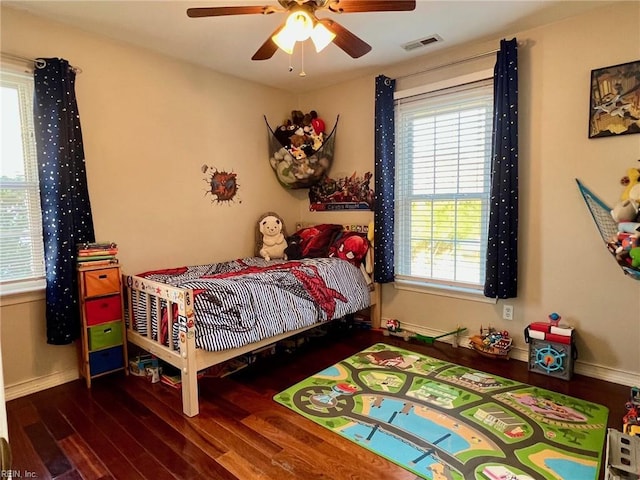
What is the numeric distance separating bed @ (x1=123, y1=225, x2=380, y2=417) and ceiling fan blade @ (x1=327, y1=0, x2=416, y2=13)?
5.47 ft

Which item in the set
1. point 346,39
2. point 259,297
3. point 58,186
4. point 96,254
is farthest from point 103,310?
point 346,39

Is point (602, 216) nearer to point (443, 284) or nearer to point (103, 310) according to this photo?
point (443, 284)

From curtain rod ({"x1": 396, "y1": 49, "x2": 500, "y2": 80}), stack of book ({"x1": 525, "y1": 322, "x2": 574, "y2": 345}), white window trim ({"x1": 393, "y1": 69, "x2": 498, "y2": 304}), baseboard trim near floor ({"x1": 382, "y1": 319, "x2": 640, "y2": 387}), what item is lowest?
baseboard trim near floor ({"x1": 382, "y1": 319, "x2": 640, "y2": 387})

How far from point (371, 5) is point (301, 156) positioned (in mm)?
2067

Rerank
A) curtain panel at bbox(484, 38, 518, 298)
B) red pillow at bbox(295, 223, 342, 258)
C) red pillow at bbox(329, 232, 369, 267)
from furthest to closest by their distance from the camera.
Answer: red pillow at bbox(295, 223, 342, 258) → red pillow at bbox(329, 232, 369, 267) → curtain panel at bbox(484, 38, 518, 298)

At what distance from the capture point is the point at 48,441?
1.94 metres

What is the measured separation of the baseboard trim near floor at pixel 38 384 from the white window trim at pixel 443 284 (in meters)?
2.69

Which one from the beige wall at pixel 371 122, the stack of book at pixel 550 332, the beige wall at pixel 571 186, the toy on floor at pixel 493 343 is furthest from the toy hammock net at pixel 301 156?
Result: the stack of book at pixel 550 332

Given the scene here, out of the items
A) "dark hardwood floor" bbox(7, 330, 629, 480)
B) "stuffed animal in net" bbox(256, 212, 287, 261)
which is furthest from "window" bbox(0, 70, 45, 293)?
"stuffed animal in net" bbox(256, 212, 287, 261)

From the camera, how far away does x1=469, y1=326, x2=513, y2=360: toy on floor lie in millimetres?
2867

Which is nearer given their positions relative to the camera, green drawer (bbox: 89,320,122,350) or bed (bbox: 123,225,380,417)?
bed (bbox: 123,225,380,417)

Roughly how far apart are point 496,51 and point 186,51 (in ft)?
7.80

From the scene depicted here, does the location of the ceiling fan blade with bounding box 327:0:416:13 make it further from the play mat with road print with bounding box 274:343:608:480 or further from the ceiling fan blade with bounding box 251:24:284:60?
the play mat with road print with bounding box 274:343:608:480

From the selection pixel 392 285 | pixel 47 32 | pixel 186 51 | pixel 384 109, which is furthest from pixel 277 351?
pixel 47 32
